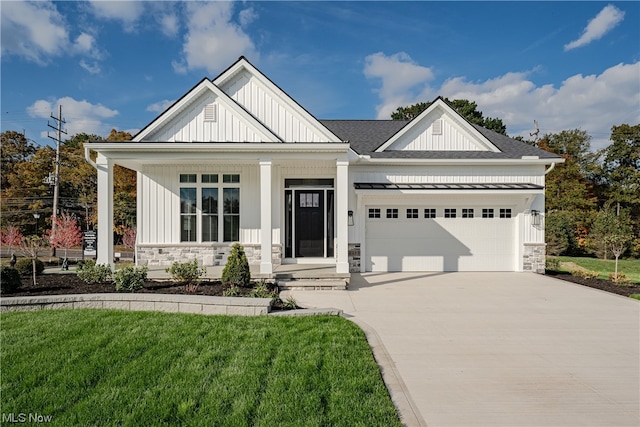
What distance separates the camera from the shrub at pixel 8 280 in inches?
255

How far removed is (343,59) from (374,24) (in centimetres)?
315

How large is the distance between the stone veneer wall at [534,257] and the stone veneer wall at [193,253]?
27.4ft

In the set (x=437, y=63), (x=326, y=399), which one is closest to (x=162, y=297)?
(x=326, y=399)

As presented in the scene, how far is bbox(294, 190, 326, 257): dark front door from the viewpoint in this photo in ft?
36.1

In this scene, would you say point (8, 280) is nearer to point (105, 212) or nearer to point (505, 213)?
point (105, 212)

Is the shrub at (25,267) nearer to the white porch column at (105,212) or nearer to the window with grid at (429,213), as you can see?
the white porch column at (105,212)

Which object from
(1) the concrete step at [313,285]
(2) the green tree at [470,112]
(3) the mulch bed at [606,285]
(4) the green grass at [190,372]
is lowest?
(3) the mulch bed at [606,285]

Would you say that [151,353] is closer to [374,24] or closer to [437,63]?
[374,24]

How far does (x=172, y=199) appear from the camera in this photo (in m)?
10.9

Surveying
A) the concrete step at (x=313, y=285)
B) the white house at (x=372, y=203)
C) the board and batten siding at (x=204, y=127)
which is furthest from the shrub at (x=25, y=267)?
the concrete step at (x=313, y=285)

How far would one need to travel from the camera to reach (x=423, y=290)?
8461 millimetres

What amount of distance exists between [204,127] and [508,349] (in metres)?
8.47

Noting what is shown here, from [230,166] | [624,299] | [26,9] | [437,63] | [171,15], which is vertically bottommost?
[624,299]

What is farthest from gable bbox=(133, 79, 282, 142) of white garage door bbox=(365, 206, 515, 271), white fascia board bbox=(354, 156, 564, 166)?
white garage door bbox=(365, 206, 515, 271)
